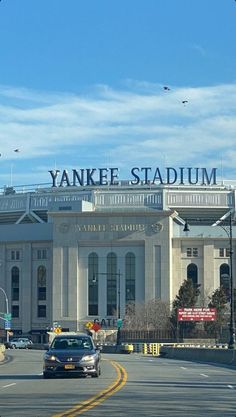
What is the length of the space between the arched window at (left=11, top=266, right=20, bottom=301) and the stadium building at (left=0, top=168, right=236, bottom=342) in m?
0.15

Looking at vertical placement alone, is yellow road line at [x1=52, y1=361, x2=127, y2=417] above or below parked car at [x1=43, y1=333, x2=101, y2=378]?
below

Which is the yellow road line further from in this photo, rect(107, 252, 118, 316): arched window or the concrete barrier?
rect(107, 252, 118, 316): arched window

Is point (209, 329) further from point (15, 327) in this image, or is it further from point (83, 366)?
point (83, 366)


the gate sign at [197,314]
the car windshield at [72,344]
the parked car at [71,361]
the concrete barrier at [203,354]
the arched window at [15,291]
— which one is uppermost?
the arched window at [15,291]

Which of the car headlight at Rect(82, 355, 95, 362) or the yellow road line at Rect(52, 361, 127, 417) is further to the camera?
the car headlight at Rect(82, 355, 95, 362)

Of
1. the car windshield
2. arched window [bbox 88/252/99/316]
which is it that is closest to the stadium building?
arched window [bbox 88/252/99/316]

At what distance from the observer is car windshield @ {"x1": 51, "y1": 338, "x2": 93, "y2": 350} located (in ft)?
102

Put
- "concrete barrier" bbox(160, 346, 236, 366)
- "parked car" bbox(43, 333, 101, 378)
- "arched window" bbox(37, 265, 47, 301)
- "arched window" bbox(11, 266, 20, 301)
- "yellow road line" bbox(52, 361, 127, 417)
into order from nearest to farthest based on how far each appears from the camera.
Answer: "yellow road line" bbox(52, 361, 127, 417)
"parked car" bbox(43, 333, 101, 378)
"concrete barrier" bbox(160, 346, 236, 366)
"arched window" bbox(37, 265, 47, 301)
"arched window" bbox(11, 266, 20, 301)

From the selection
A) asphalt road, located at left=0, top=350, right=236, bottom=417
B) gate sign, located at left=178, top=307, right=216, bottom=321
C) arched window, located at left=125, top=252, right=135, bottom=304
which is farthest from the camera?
arched window, located at left=125, top=252, right=135, bottom=304

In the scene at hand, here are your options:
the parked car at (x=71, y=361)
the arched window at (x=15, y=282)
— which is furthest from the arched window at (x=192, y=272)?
the parked car at (x=71, y=361)

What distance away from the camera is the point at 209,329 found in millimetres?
110375

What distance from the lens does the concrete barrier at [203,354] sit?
163 ft

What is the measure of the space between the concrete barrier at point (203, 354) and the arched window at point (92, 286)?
68184 millimetres

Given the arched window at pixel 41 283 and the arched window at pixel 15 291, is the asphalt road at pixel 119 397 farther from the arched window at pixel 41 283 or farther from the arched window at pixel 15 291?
the arched window at pixel 15 291
